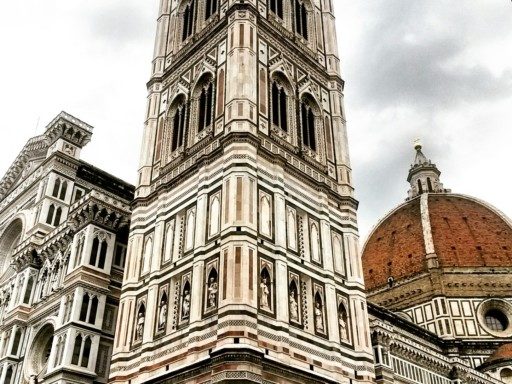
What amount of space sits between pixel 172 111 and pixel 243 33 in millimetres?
4620

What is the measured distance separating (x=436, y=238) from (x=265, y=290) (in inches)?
1732

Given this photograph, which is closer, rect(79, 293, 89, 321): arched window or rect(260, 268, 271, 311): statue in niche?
rect(260, 268, 271, 311): statue in niche

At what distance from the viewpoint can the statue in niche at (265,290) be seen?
17.6 metres

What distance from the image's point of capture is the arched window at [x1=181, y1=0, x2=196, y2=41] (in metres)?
28.1

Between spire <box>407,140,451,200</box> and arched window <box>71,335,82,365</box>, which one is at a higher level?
spire <box>407,140,451,200</box>

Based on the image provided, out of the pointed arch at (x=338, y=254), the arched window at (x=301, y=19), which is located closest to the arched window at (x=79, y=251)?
the pointed arch at (x=338, y=254)

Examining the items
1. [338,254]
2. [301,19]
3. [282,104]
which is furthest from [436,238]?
[338,254]

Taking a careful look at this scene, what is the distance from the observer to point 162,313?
762 inches

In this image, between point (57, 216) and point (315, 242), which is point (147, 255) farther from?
point (57, 216)

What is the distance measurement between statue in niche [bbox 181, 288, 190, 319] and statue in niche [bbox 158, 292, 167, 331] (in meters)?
0.82

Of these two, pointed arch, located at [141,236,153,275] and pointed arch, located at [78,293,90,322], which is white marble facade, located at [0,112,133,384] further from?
pointed arch, located at [141,236,153,275]

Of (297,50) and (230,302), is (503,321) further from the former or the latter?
(230,302)

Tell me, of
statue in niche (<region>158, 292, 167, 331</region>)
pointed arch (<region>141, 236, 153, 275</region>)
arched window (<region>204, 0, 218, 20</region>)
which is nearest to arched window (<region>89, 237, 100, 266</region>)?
pointed arch (<region>141, 236, 153, 275</region>)

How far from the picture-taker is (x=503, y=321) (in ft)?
163
